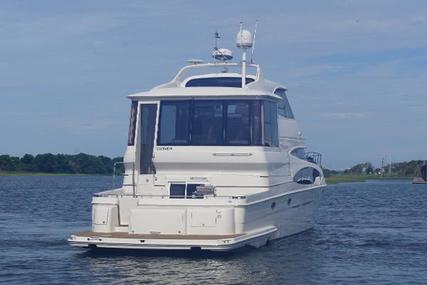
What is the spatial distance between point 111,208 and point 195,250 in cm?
236

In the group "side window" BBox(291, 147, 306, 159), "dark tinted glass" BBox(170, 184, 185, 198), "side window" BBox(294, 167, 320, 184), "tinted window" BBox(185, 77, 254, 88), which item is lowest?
"dark tinted glass" BBox(170, 184, 185, 198)

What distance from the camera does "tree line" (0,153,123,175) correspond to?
12631 centimetres

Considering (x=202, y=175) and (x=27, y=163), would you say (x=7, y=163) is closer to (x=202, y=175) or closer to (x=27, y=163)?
(x=27, y=163)

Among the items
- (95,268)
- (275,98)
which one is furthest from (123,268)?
(275,98)

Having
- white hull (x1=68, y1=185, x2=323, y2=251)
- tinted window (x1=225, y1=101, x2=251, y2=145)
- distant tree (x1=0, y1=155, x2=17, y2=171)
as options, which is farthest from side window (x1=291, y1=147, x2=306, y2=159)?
distant tree (x1=0, y1=155, x2=17, y2=171)

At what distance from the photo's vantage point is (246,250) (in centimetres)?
2155

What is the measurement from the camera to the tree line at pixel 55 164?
126m

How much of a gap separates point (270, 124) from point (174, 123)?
2506 mm

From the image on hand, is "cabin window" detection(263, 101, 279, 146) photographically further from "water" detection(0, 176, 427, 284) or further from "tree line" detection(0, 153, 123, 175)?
"tree line" detection(0, 153, 123, 175)

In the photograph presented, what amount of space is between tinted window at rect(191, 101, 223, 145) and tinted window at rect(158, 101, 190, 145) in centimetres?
19

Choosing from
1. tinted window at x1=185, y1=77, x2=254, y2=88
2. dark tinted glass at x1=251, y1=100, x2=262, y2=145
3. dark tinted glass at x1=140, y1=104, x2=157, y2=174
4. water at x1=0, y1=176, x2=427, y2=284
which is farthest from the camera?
tinted window at x1=185, y1=77, x2=254, y2=88

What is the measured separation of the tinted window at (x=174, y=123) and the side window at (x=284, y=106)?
12.2ft

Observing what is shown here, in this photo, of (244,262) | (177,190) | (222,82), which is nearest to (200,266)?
(244,262)

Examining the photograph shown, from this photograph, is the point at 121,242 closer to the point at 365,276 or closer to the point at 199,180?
the point at 199,180
